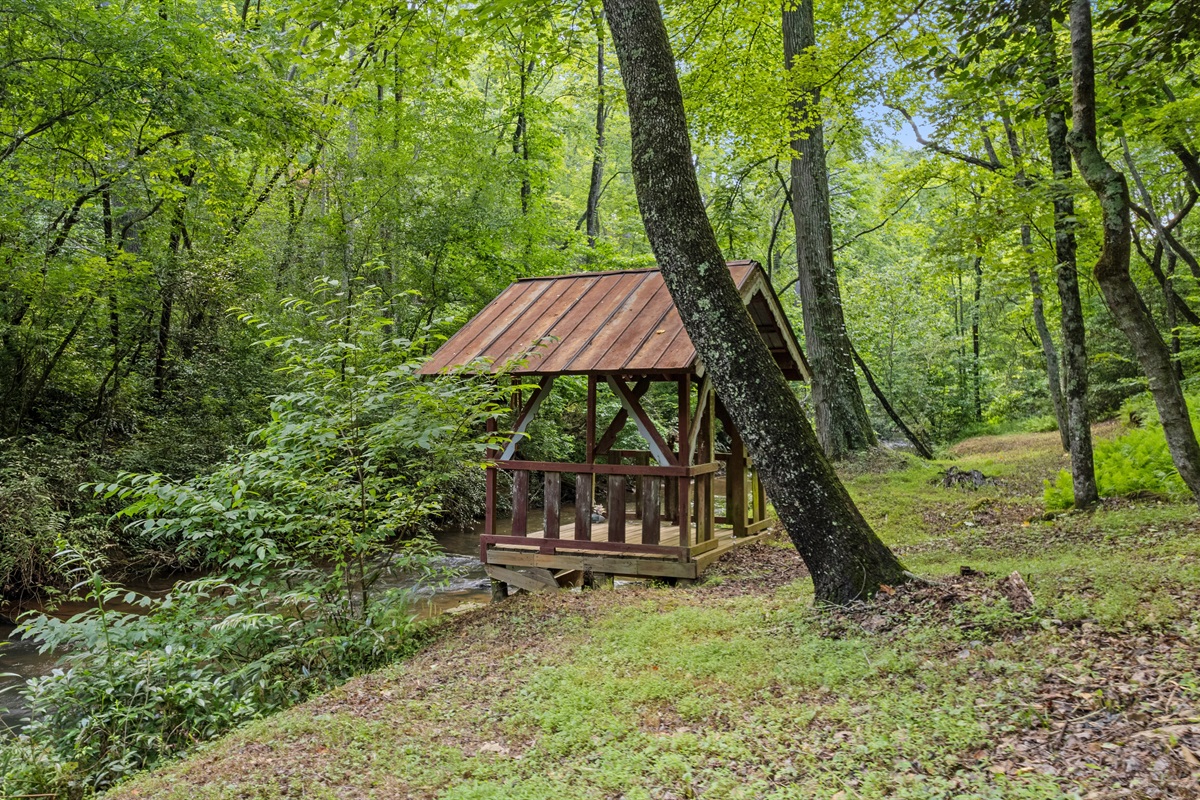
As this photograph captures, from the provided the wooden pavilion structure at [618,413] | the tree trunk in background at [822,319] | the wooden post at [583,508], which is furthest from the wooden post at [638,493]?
the tree trunk in background at [822,319]

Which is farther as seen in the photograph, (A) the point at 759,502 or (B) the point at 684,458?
(A) the point at 759,502

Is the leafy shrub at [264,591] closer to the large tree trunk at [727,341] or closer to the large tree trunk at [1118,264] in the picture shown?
the large tree trunk at [727,341]

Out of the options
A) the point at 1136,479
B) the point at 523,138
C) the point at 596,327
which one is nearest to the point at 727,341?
the point at 596,327

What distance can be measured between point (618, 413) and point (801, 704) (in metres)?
5.40

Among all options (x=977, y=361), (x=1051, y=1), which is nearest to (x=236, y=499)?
(x=1051, y=1)

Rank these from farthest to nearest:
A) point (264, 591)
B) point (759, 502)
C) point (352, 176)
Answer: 1. point (352, 176)
2. point (759, 502)
3. point (264, 591)

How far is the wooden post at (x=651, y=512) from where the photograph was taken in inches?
329

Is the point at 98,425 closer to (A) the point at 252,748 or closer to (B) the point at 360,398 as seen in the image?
(B) the point at 360,398

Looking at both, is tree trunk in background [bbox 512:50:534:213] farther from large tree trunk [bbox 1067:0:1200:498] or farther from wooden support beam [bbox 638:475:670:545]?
large tree trunk [bbox 1067:0:1200:498]

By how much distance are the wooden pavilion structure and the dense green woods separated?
1.28 metres

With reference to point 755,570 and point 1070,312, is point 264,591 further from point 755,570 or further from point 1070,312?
point 1070,312

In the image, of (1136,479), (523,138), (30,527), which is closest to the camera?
(1136,479)

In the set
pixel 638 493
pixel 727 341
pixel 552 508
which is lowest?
pixel 638 493

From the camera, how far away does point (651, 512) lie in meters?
8.37
